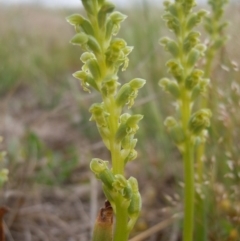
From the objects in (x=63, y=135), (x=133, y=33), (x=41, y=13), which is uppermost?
(x=41, y=13)

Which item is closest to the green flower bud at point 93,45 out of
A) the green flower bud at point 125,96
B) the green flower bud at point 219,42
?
the green flower bud at point 125,96

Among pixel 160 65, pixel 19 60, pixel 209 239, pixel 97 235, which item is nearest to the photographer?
pixel 97 235

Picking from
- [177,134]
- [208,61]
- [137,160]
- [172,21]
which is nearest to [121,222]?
[177,134]

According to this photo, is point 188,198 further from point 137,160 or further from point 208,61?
point 137,160

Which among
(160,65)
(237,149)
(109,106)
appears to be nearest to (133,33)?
(160,65)

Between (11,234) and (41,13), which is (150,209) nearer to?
(11,234)

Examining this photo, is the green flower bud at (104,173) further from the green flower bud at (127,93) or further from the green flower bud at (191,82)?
the green flower bud at (191,82)

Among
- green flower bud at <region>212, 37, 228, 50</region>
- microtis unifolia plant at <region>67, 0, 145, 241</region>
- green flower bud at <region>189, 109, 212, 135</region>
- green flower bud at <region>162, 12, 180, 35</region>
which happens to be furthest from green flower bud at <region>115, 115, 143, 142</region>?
green flower bud at <region>212, 37, 228, 50</region>
